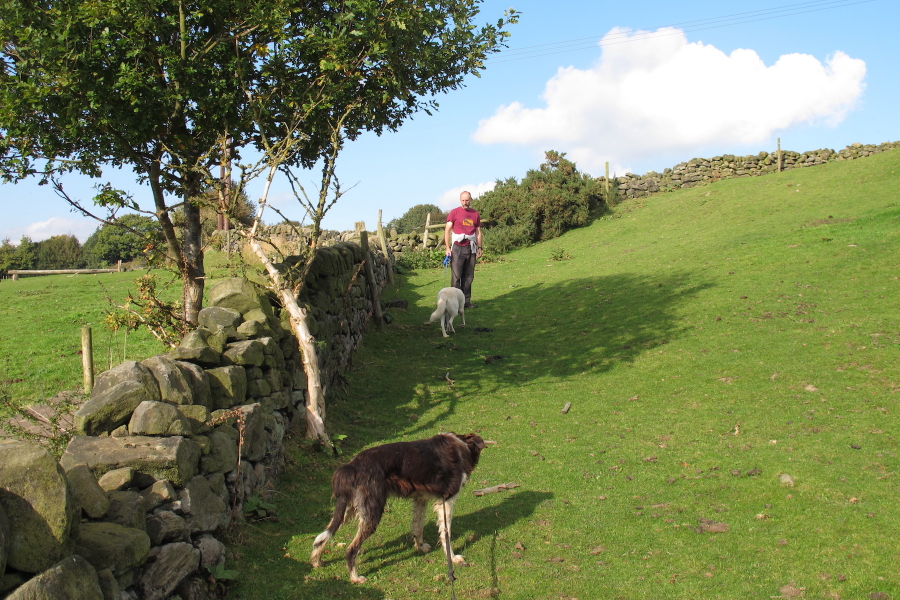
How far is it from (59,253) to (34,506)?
6560cm

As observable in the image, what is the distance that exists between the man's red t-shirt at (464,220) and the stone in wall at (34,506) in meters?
13.2

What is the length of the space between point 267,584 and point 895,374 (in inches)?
388

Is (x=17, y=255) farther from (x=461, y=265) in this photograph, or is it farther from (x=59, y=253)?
(x=461, y=265)

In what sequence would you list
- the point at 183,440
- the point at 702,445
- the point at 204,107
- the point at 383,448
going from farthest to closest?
the point at 204,107 → the point at 702,445 → the point at 383,448 → the point at 183,440

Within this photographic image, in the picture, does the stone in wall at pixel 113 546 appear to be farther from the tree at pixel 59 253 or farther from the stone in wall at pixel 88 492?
the tree at pixel 59 253

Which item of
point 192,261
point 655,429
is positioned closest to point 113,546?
point 192,261

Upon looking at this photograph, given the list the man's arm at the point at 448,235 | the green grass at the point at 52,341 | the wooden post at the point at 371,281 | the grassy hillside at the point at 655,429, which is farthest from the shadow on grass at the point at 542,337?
the green grass at the point at 52,341

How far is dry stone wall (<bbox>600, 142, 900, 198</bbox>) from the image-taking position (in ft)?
114

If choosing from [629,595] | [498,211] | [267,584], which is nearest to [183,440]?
[267,584]

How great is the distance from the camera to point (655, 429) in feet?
31.8

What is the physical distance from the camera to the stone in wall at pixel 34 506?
10.7 feet

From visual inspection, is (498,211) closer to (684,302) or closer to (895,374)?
(684,302)

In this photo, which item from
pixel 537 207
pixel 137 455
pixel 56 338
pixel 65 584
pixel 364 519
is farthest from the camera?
pixel 537 207

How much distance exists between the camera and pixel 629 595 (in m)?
5.36
